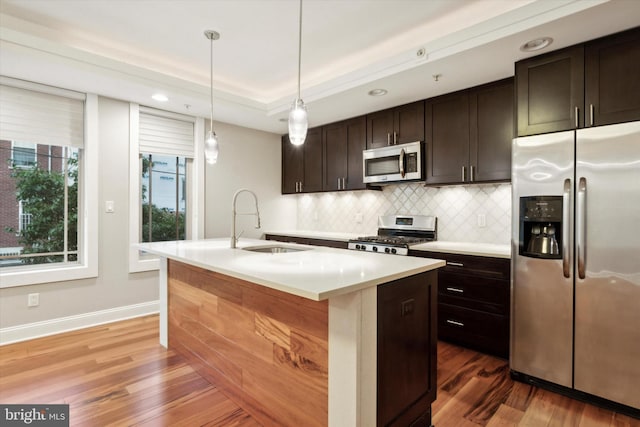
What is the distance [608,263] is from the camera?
1.99 m

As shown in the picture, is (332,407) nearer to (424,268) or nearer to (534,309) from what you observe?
(424,268)

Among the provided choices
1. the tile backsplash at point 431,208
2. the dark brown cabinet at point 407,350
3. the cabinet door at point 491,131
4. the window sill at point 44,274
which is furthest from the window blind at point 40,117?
the cabinet door at point 491,131

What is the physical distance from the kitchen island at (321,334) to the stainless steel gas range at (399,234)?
110 cm

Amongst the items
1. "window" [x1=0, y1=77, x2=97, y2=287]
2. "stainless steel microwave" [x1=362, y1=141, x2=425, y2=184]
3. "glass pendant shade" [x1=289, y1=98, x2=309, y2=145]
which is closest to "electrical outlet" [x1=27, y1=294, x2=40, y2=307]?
"window" [x1=0, y1=77, x2=97, y2=287]

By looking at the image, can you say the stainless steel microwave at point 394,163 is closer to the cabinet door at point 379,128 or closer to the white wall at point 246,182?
the cabinet door at point 379,128

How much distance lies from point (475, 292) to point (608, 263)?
94 centimetres

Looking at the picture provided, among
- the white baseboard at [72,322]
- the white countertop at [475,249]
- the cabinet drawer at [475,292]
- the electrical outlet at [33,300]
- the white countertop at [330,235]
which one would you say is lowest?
the white baseboard at [72,322]

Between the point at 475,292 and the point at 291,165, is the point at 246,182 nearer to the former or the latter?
the point at 291,165

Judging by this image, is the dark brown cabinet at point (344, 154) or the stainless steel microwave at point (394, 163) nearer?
the stainless steel microwave at point (394, 163)

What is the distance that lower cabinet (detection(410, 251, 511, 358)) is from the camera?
2596mm

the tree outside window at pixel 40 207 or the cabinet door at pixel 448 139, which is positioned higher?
the cabinet door at pixel 448 139

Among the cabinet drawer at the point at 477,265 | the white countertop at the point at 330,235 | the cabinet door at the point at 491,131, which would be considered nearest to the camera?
the cabinet drawer at the point at 477,265

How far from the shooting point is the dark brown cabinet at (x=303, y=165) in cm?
453

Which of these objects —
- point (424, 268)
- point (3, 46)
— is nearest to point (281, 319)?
point (424, 268)
